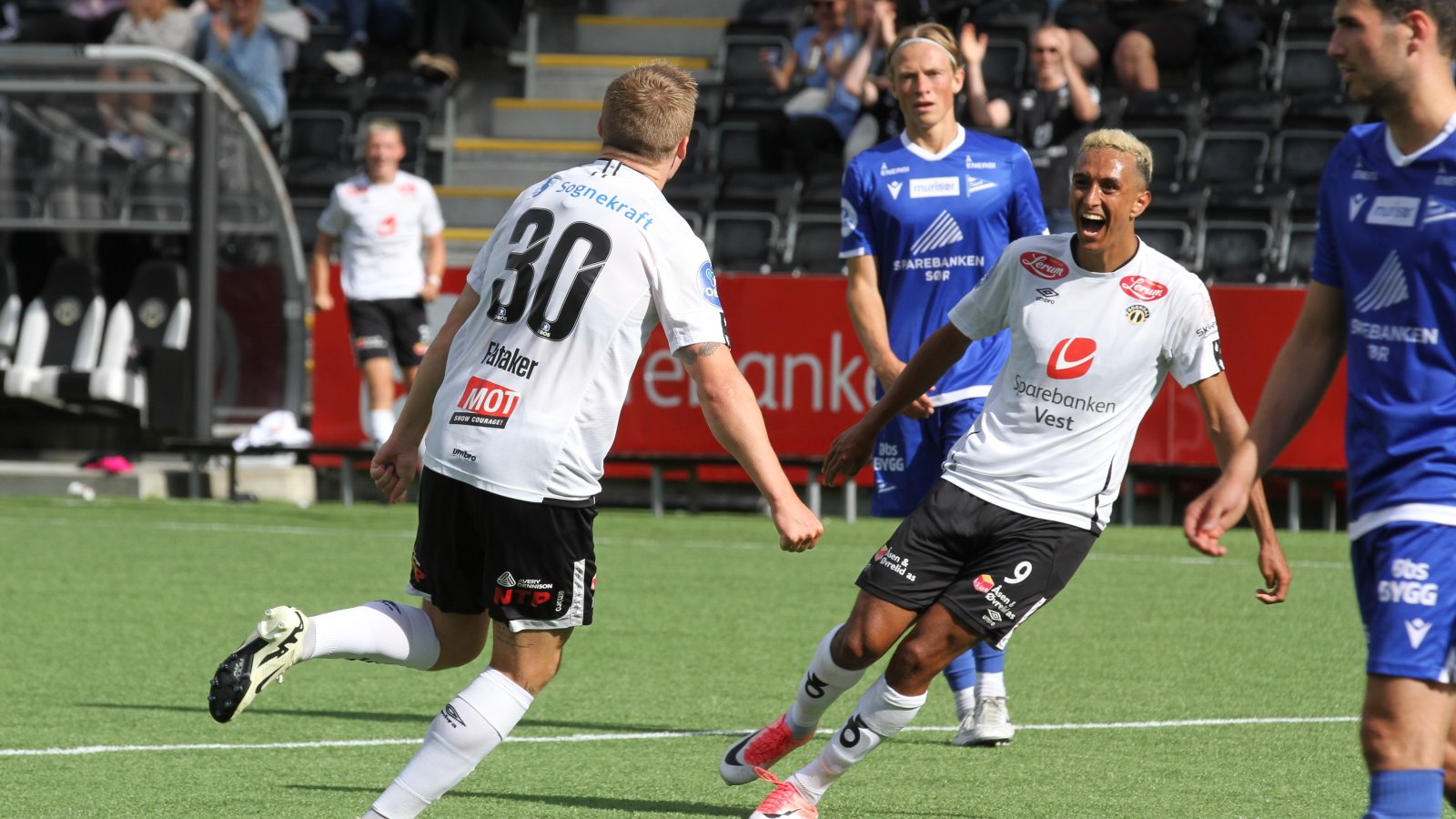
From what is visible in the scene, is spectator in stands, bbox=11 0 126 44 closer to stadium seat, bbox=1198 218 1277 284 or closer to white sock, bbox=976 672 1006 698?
stadium seat, bbox=1198 218 1277 284

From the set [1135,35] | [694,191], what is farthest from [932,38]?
[694,191]

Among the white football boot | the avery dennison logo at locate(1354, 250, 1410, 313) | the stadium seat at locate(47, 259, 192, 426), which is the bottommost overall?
the stadium seat at locate(47, 259, 192, 426)

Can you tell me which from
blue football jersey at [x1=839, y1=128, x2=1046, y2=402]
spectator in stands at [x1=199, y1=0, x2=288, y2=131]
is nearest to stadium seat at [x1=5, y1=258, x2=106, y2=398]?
spectator in stands at [x1=199, y1=0, x2=288, y2=131]

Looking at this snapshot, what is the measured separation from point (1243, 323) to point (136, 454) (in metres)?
8.57

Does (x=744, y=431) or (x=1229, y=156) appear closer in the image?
(x=744, y=431)

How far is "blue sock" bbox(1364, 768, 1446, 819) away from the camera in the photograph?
11.8 feet

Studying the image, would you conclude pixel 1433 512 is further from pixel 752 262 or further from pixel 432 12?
pixel 432 12

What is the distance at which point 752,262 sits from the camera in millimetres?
16594

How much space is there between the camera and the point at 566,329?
4.39 m

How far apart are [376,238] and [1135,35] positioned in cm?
667

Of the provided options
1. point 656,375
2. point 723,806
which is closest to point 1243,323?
point 656,375

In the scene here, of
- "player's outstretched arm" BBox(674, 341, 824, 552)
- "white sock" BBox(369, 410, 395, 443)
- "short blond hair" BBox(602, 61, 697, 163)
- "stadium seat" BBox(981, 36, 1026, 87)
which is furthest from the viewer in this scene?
"stadium seat" BBox(981, 36, 1026, 87)

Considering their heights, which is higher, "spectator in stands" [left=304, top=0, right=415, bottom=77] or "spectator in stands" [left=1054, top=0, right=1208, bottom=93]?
"spectator in stands" [left=1054, top=0, right=1208, bottom=93]

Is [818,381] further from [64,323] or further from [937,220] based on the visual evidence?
[64,323]
